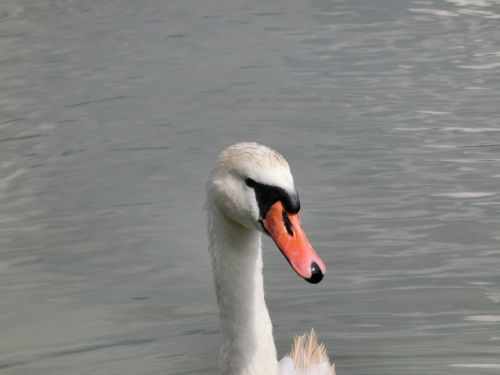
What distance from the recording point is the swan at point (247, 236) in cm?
452

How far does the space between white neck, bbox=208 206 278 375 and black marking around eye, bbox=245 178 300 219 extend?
0.32 metres

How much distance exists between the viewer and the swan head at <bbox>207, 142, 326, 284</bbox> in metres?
4.44

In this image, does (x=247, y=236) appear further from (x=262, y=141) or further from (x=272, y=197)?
(x=262, y=141)

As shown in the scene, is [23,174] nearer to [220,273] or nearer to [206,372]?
[206,372]

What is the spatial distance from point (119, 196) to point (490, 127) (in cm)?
266

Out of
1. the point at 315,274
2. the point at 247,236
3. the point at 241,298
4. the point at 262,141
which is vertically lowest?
the point at 262,141

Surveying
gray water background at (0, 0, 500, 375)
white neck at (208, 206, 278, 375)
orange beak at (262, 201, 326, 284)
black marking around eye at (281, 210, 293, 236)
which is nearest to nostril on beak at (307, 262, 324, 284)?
orange beak at (262, 201, 326, 284)

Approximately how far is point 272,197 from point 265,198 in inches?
1.5

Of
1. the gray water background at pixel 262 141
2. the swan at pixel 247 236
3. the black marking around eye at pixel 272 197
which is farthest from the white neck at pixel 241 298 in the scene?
the gray water background at pixel 262 141

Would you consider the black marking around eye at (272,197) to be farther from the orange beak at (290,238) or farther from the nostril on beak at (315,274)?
the nostril on beak at (315,274)

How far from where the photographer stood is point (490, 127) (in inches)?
365

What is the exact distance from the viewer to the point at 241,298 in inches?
194

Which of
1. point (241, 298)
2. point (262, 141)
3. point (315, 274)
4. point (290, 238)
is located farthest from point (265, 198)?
point (262, 141)

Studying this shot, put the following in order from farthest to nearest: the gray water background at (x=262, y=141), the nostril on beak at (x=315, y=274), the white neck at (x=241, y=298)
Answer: the gray water background at (x=262, y=141)
the white neck at (x=241, y=298)
the nostril on beak at (x=315, y=274)
